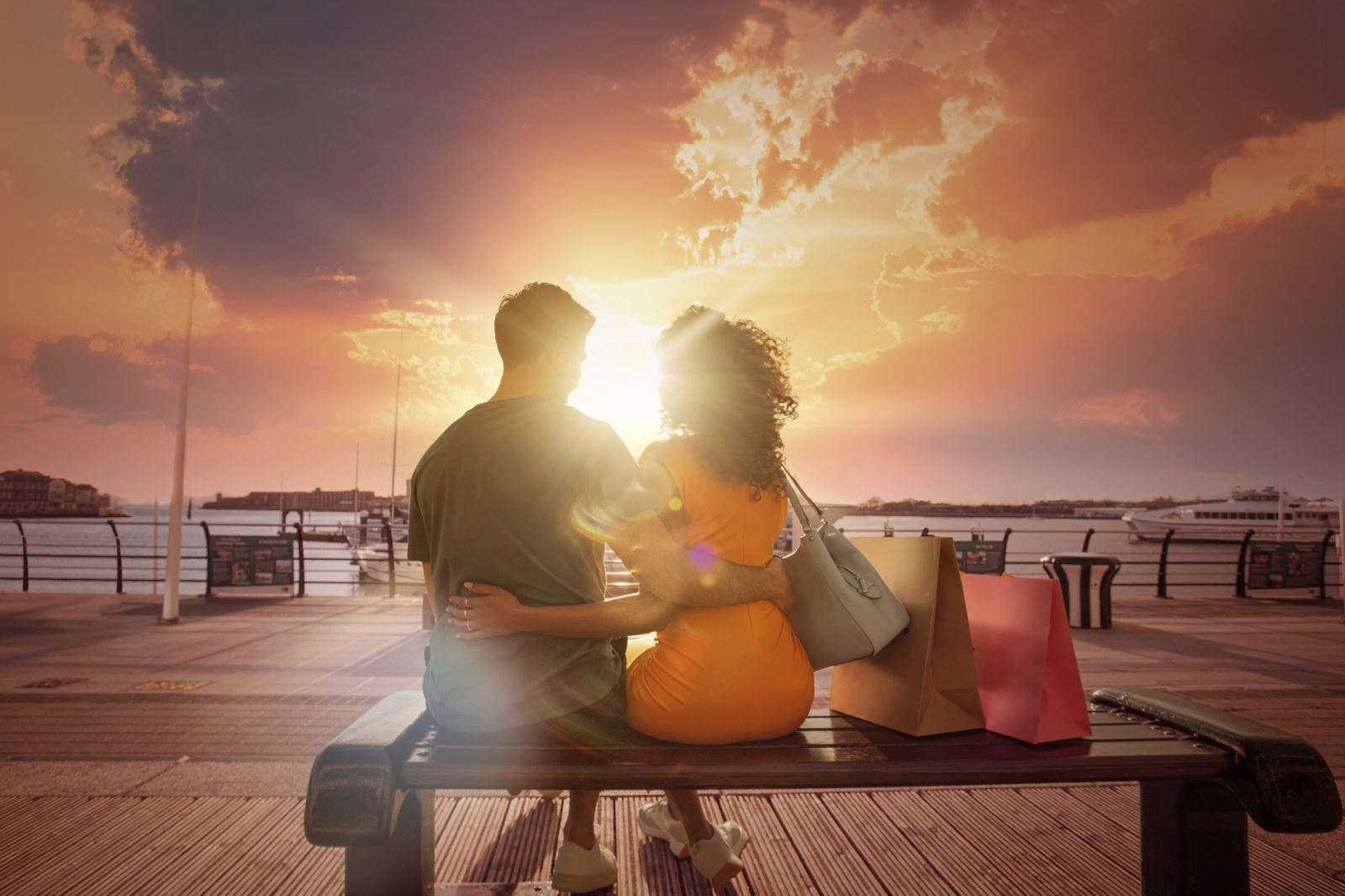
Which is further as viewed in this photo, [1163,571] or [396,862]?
[1163,571]

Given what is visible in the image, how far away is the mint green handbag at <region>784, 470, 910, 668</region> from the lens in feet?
5.85

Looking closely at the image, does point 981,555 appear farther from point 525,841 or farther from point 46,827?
point 46,827

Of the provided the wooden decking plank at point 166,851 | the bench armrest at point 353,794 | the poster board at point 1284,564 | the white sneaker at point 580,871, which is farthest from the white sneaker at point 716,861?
the poster board at point 1284,564

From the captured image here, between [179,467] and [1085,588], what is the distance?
11.3 m

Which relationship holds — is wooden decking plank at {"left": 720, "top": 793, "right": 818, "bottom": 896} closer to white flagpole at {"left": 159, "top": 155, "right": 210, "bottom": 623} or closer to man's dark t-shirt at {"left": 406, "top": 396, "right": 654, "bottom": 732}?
man's dark t-shirt at {"left": 406, "top": 396, "right": 654, "bottom": 732}

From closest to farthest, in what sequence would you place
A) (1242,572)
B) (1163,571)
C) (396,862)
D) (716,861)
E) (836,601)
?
(396,862) < (836,601) < (716,861) < (1163,571) < (1242,572)

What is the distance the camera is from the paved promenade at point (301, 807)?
2.54 metres

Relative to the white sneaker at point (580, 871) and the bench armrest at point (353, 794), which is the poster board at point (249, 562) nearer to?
the white sneaker at point (580, 871)

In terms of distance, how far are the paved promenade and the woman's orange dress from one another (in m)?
0.97

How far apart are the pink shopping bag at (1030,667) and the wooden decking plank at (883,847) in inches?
37.3

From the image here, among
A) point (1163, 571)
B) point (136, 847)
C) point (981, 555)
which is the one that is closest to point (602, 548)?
point (136, 847)

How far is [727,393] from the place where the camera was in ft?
6.42

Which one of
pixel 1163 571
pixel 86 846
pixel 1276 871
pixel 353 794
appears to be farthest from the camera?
pixel 1163 571

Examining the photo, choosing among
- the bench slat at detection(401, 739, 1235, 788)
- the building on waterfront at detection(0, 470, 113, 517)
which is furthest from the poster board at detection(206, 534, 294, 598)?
the building on waterfront at detection(0, 470, 113, 517)
